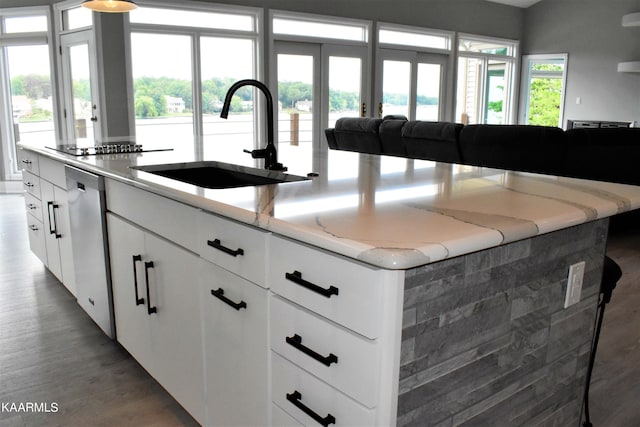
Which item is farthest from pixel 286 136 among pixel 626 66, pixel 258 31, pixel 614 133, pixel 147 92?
pixel 626 66

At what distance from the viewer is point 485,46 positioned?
397 inches

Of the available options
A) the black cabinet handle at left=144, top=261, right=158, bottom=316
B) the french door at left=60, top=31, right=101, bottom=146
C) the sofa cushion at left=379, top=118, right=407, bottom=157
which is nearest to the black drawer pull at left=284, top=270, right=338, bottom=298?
the black cabinet handle at left=144, top=261, right=158, bottom=316

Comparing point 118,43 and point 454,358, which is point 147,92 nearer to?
point 118,43

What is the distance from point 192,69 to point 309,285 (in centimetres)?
616

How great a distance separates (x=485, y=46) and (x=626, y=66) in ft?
7.86

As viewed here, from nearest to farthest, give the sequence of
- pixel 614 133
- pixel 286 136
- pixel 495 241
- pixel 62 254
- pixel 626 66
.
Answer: pixel 495 241
pixel 62 254
pixel 614 133
pixel 286 136
pixel 626 66

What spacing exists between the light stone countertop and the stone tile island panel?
3.2 inches

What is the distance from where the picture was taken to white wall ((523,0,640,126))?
9.36 metres

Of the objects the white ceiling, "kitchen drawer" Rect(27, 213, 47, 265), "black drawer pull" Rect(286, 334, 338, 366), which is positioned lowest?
"kitchen drawer" Rect(27, 213, 47, 265)

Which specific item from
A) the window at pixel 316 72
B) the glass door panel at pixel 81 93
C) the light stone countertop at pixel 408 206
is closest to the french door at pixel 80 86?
the glass door panel at pixel 81 93

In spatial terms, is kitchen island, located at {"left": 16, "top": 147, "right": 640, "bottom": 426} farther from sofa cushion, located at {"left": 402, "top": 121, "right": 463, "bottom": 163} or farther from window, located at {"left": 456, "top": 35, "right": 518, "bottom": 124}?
window, located at {"left": 456, "top": 35, "right": 518, "bottom": 124}

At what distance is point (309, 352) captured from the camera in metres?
1.23

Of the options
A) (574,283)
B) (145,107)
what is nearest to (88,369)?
(574,283)

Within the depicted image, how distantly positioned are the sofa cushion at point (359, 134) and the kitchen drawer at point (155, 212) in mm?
3524
